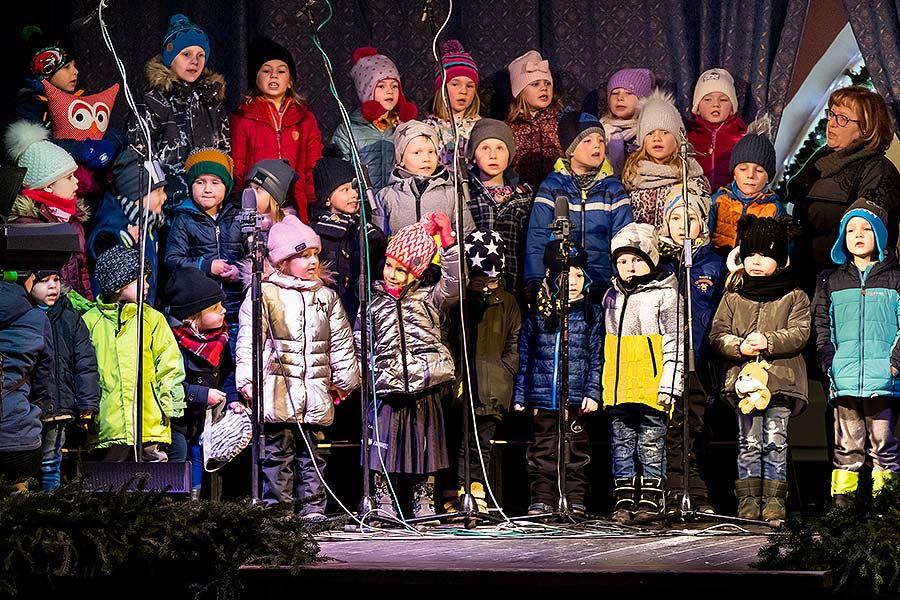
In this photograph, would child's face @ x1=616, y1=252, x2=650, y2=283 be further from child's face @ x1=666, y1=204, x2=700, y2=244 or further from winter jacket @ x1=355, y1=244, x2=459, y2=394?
winter jacket @ x1=355, y1=244, x2=459, y2=394

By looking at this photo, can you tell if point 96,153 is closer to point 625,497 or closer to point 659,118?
point 659,118

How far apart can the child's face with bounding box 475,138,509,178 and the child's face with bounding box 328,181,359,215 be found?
70 centimetres

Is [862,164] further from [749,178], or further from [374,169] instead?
[374,169]

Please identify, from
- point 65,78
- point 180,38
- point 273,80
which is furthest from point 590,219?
point 65,78

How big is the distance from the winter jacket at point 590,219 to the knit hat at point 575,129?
8.9 inches

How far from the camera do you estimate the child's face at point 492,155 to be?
24.2 feet

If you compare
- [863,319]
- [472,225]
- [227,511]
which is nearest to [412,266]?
[472,225]

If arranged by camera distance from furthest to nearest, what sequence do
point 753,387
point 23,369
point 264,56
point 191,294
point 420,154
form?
point 264,56
point 420,154
point 191,294
point 753,387
point 23,369

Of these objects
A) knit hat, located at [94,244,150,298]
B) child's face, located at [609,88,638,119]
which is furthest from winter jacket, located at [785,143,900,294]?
knit hat, located at [94,244,150,298]

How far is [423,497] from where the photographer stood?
22.1 ft

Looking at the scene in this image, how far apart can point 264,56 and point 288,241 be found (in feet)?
5.32

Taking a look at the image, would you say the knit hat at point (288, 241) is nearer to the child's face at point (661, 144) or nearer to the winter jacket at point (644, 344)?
the winter jacket at point (644, 344)

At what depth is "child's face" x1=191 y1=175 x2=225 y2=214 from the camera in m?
7.32

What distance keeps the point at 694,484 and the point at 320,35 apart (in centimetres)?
353
